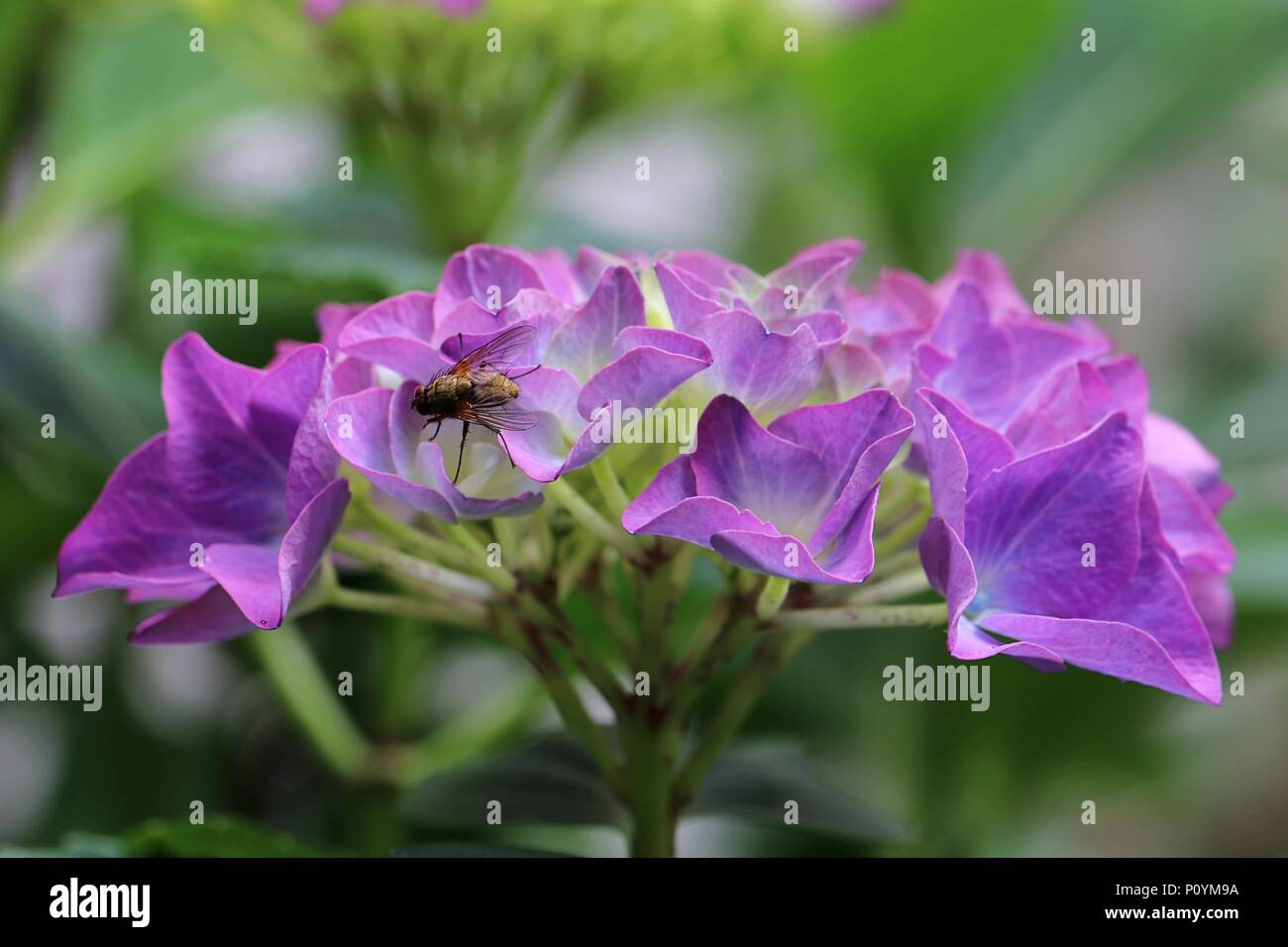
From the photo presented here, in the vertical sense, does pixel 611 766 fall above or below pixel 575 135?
below

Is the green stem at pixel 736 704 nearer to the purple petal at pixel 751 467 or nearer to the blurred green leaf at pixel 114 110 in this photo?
the purple petal at pixel 751 467

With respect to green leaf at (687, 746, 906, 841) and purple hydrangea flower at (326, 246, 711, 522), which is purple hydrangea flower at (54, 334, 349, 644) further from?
green leaf at (687, 746, 906, 841)

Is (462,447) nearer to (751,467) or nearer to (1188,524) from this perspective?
(751,467)

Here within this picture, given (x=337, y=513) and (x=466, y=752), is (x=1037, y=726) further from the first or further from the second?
(x=337, y=513)

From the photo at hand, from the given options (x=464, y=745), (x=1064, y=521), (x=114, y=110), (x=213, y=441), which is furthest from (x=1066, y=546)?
(x=114, y=110)

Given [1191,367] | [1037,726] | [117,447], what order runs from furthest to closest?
[1191,367] < [1037,726] < [117,447]

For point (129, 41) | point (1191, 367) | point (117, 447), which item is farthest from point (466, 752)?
point (1191, 367)
